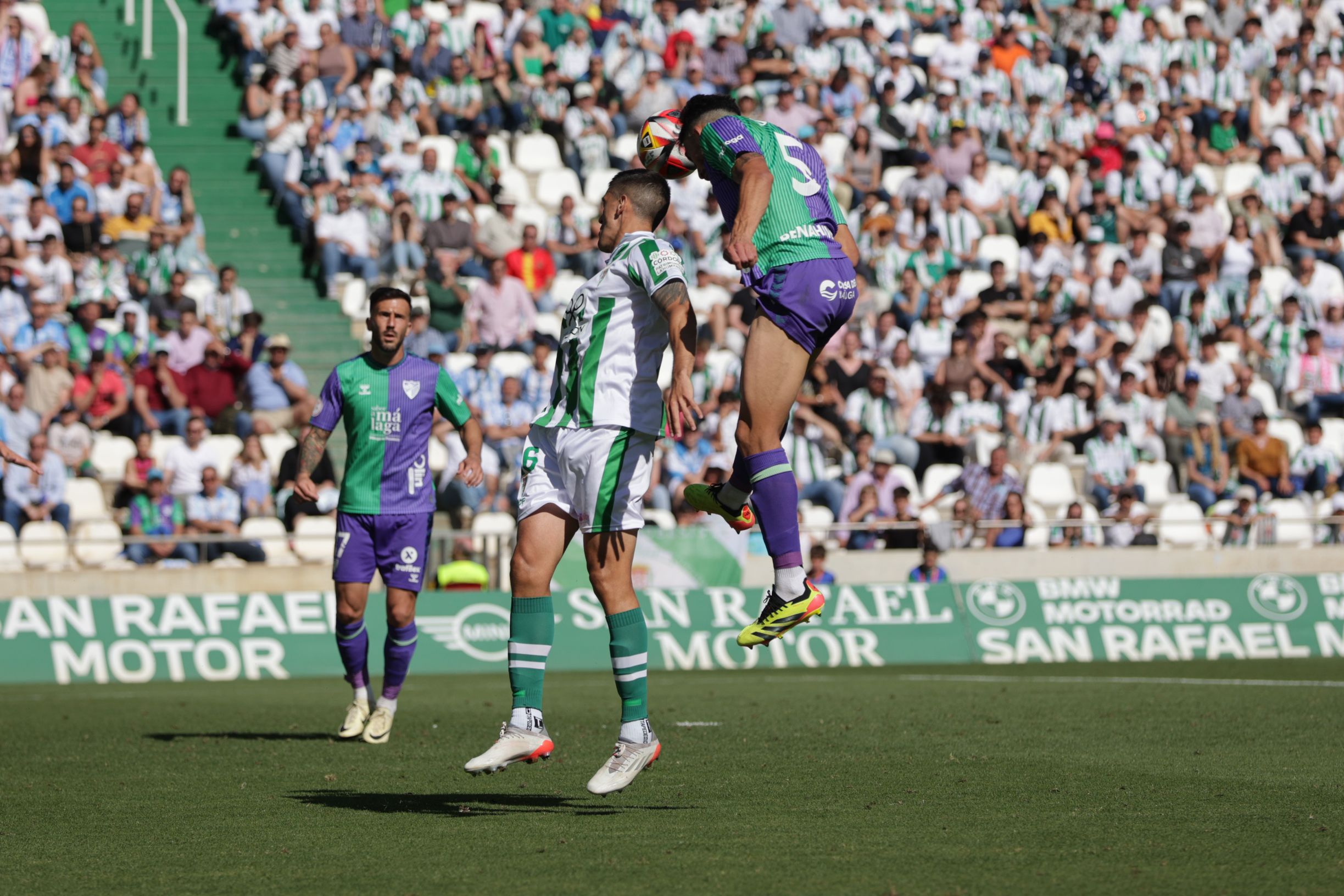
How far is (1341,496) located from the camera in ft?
69.4

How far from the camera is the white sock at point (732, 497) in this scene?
7762mm

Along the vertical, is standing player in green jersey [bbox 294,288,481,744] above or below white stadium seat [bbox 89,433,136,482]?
above

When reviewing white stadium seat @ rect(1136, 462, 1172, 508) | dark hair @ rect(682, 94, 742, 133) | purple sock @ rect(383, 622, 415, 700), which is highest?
dark hair @ rect(682, 94, 742, 133)

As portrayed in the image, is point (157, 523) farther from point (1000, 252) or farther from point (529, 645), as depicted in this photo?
point (1000, 252)

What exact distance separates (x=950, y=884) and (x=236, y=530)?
45.8ft

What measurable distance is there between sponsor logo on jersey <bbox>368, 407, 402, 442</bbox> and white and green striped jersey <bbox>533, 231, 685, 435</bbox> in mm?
3471

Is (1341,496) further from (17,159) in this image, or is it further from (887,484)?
(17,159)

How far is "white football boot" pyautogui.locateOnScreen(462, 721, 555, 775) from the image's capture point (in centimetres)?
685

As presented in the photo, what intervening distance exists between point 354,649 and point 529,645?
12.7 feet

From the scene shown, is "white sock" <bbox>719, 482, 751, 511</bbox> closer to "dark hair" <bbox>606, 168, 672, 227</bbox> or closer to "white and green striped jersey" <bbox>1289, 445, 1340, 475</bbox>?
"dark hair" <bbox>606, 168, 672, 227</bbox>

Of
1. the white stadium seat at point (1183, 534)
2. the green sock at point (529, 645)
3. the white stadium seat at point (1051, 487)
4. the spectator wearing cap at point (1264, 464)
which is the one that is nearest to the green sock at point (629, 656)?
→ the green sock at point (529, 645)

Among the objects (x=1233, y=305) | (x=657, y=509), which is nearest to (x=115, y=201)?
(x=657, y=509)

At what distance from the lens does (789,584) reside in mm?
7336

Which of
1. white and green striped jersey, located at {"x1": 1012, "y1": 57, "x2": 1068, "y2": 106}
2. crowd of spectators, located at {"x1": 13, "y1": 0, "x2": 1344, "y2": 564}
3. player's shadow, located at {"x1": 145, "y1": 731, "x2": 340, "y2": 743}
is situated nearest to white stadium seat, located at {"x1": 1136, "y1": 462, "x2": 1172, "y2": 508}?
crowd of spectators, located at {"x1": 13, "y1": 0, "x2": 1344, "y2": 564}
